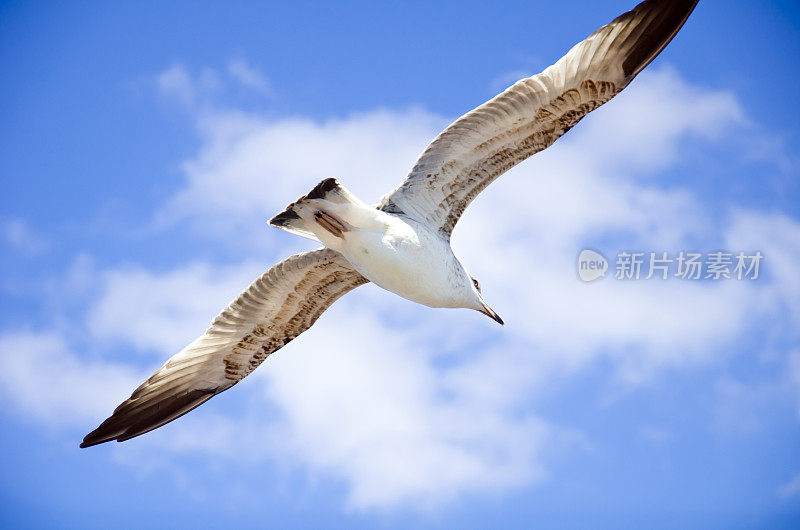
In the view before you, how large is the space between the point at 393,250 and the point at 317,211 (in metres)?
1.01

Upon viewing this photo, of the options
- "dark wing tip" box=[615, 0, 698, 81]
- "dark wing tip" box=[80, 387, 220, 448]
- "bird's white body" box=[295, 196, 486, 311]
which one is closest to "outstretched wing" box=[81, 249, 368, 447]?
"dark wing tip" box=[80, 387, 220, 448]

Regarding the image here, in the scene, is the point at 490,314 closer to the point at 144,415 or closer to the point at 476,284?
the point at 476,284

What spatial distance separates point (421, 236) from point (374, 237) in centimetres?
64

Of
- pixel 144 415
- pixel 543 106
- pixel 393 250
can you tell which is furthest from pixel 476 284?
pixel 144 415

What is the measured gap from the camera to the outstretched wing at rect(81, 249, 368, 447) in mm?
13406

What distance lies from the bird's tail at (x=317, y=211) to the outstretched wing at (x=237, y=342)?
876 millimetres

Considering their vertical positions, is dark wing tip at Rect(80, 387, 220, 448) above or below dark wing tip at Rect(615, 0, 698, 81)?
below

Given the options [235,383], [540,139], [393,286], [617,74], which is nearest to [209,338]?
[235,383]

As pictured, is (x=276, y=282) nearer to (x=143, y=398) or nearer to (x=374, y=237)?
(x=374, y=237)

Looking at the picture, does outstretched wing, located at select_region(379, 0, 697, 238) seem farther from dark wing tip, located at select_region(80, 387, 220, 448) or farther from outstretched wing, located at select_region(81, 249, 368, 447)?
dark wing tip, located at select_region(80, 387, 220, 448)

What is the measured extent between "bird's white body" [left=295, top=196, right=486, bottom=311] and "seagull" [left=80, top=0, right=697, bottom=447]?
1cm

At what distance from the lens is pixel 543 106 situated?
485 inches

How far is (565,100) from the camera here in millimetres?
12383

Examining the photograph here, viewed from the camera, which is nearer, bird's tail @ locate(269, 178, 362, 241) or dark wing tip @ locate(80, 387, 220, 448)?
bird's tail @ locate(269, 178, 362, 241)
